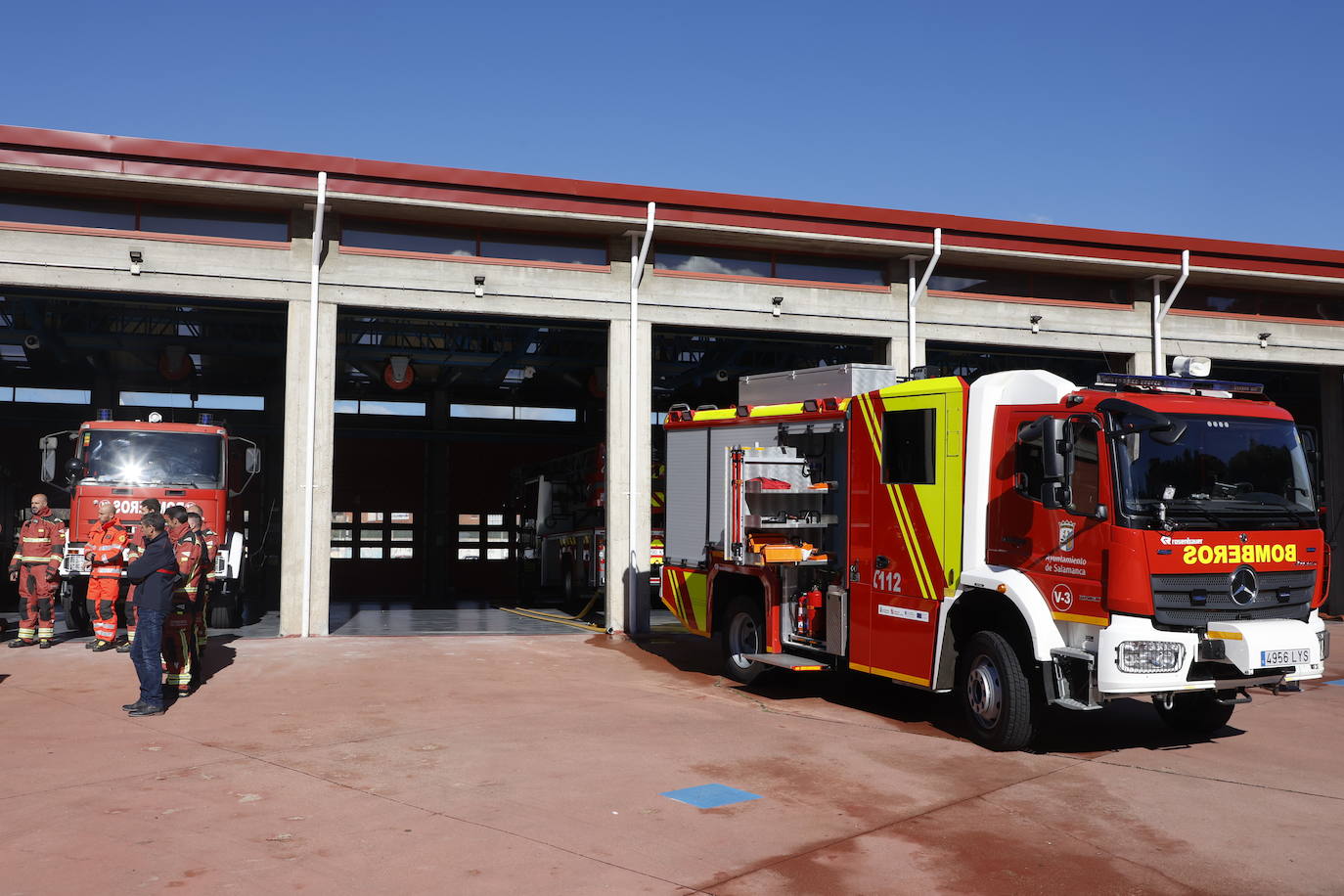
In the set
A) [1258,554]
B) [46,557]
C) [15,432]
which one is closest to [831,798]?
[1258,554]

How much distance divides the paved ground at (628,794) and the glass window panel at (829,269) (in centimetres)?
779

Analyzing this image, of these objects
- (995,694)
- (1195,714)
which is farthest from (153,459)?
(1195,714)

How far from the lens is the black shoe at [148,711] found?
9375 mm

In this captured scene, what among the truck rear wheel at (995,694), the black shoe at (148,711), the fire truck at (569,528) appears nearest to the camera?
the truck rear wheel at (995,694)

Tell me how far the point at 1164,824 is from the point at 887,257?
1224 cm

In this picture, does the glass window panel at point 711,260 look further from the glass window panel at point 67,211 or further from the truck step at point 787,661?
the glass window panel at point 67,211

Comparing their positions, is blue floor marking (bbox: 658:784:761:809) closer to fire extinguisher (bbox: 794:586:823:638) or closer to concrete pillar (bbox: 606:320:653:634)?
fire extinguisher (bbox: 794:586:823:638)

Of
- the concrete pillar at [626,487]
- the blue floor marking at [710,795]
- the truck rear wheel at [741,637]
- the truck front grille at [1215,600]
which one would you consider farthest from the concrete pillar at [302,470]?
the truck front grille at [1215,600]

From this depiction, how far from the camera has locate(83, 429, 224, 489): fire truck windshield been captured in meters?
15.5

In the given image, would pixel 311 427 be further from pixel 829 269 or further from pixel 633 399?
pixel 829 269

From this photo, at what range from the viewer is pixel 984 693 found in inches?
341

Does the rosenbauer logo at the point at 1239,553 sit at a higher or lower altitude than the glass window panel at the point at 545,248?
lower

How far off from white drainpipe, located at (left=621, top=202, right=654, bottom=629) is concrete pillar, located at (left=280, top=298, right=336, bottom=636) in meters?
4.24

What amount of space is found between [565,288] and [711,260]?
2.35 metres
